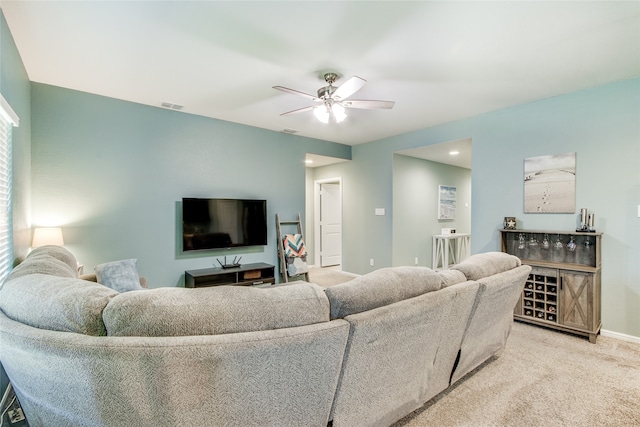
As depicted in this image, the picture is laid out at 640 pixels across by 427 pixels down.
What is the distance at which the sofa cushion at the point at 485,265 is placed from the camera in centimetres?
197

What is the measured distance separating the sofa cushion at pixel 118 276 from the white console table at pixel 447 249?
17.4 feet

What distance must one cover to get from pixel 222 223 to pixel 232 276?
0.77 meters

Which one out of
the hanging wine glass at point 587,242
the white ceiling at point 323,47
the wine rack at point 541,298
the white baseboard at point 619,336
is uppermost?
the white ceiling at point 323,47

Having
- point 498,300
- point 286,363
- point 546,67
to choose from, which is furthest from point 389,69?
point 286,363

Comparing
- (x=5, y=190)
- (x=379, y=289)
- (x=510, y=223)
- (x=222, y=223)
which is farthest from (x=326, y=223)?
(x=379, y=289)

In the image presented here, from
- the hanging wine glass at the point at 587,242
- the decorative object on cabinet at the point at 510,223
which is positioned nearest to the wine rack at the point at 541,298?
the hanging wine glass at the point at 587,242

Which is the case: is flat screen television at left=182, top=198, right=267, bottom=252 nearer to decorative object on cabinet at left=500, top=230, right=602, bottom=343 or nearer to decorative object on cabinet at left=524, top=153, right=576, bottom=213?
decorative object on cabinet at left=500, top=230, right=602, bottom=343

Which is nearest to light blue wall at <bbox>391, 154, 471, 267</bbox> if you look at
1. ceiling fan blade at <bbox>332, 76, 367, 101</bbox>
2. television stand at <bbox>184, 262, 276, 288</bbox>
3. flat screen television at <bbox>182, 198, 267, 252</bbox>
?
television stand at <bbox>184, 262, 276, 288</bbox>

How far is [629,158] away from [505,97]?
133cm

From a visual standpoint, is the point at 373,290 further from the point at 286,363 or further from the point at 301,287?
the point at 286,363

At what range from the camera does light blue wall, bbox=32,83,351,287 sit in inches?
125

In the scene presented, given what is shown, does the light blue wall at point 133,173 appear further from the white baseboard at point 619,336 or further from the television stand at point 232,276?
the white baseboard at point 619,336

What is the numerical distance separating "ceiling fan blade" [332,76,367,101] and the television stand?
8.67ft

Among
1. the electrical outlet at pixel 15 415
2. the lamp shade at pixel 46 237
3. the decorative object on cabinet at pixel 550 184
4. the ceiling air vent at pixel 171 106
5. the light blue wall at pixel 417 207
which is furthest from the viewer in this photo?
the light blue wall at pixel 417 207
